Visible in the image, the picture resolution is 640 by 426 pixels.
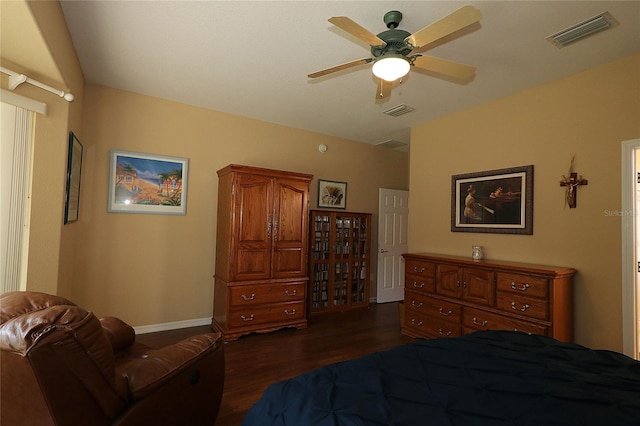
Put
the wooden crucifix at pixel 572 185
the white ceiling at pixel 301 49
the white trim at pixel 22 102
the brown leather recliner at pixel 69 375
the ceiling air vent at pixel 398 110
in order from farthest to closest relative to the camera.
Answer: the ceiling air vent at pixel 398 110
the wooden crucifix at pixel 572 185
the white ceiling at pixel 301 49
the white trim at pixel 22 102
the brown leather recliner at pixel 69 375

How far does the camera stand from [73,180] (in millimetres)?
2945

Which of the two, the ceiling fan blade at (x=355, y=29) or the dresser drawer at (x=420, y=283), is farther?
the dresser drawer at (x=420, y=283)

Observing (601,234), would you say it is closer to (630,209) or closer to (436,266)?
(630,209)

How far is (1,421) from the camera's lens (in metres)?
1.21

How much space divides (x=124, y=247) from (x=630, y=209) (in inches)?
199

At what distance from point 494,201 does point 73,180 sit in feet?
14.4

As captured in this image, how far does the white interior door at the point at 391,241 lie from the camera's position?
5.70 metres

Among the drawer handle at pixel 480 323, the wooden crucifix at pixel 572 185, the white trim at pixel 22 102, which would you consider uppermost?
the white trim at pixel 22 102

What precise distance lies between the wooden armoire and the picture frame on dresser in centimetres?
196

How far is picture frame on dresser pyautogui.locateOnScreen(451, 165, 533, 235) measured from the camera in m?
3.34

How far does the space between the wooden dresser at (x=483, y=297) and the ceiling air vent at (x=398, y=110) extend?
6.07 feet

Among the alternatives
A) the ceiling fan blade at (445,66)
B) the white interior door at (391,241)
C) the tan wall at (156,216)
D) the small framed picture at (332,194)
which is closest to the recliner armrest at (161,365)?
the tan wall at (156,216)

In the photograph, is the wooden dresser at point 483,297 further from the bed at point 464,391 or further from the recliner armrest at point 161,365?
the recliner armrest at point 161,365

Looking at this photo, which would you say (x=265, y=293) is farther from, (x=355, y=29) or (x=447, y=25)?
(x=447, y=25)
